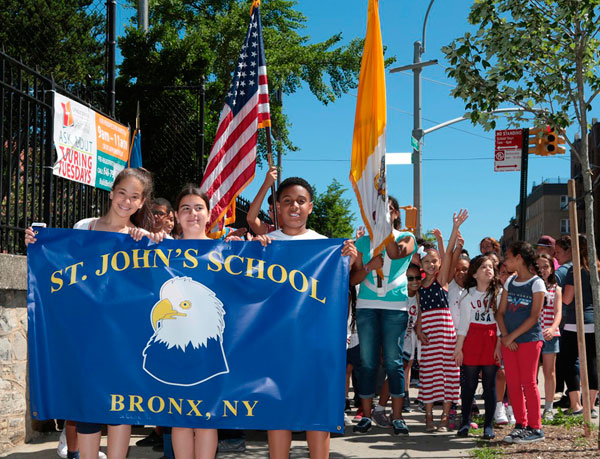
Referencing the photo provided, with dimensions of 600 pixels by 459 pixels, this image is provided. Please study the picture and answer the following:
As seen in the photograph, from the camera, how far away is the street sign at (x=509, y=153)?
1075 centimetres

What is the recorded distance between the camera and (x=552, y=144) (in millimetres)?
12852

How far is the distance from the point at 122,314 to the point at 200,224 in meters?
0.83

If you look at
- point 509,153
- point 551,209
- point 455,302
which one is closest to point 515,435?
point 455,302

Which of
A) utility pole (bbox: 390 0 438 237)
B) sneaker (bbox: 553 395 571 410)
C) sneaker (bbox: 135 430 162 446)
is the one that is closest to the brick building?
utility pole (bbox: 390 0 438 237)

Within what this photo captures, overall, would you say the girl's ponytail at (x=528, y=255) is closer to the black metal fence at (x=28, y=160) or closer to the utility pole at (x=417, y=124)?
the black metal fence at (x=28, y=160)

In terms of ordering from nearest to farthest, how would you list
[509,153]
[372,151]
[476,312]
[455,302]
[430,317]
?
1. [372,151]
2. [476,312]
3. [430,317]
4. [455,302]
5. [509,153]

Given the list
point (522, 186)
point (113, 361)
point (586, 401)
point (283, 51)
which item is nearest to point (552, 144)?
point (522, 186)

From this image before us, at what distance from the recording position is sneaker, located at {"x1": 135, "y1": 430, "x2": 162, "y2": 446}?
5879 millimetres

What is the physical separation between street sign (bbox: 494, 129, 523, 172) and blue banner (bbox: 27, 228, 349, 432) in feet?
23.6

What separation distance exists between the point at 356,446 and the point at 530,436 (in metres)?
1.52

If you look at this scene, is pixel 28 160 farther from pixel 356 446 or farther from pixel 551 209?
pixel 551 209

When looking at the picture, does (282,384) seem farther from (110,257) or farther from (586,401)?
(586,401)

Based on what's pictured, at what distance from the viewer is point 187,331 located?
167 inches

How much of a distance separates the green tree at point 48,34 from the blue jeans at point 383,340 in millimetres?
11042
